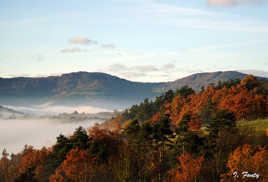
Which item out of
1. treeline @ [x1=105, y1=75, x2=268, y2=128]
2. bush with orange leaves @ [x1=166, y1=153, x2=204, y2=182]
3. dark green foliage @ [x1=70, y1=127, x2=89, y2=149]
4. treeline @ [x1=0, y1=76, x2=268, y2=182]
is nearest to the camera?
bush with orange leaves @ [x1=166, y1=153, x2=204, y2=182]

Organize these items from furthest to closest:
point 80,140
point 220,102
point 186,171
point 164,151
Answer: point 220,102 < point 80,140 < point 164,151 < point 186,171

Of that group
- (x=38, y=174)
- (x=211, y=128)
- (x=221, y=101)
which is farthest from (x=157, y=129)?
(x=221, y=101)

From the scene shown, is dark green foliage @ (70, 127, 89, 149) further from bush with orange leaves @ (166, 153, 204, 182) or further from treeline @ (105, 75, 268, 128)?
treeline @ (105, 75, 268, 128)

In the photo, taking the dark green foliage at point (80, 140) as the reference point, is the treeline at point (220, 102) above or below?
above

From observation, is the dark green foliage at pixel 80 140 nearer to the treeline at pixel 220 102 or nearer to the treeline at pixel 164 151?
the treeline at pixel 164 151

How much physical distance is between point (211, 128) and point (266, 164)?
4289cm

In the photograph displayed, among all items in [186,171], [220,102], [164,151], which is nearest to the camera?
[186,171]

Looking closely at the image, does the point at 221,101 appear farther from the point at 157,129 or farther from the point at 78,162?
the point at 78,162

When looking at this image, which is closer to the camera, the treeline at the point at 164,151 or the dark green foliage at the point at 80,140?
the treeline at the point at 164,151

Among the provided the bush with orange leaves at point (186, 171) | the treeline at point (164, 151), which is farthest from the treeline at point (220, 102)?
the bush with orange leaves at point (186, 171)

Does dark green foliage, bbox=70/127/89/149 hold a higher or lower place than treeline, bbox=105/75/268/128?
lower

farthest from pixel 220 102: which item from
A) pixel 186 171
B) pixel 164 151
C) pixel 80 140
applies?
pixel 186 171

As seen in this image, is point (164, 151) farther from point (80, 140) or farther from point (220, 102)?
point (220, 102)

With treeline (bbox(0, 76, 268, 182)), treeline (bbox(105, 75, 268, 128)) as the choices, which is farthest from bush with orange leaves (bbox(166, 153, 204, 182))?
treeline (bbox(105, 75, 268, 128))
